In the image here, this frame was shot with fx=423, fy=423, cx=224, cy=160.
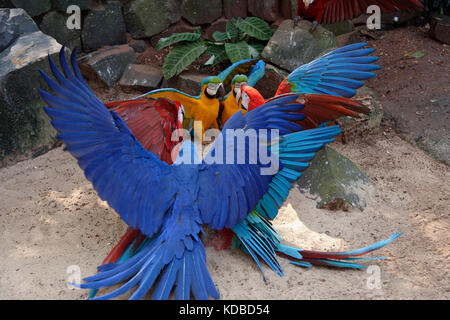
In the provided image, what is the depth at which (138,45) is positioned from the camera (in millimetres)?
4523

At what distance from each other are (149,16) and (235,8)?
3.08ft

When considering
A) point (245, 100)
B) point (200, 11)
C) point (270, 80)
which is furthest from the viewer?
point (200, 11)

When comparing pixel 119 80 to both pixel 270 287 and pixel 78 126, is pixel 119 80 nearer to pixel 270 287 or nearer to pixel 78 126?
pixel 78 126

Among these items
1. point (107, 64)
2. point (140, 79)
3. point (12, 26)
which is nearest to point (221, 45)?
point (140, 79)

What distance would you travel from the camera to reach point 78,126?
181 cm

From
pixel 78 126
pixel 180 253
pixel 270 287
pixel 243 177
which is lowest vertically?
pixel 270 287

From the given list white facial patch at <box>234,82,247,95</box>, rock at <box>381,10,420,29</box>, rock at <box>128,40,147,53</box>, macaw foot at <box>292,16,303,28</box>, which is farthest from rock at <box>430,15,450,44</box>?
rock at <box>128,40,147,53</box>

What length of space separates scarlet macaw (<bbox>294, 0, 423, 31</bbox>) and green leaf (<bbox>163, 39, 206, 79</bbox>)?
0.96 metres

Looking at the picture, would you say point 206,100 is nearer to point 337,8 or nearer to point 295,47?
point 295,47

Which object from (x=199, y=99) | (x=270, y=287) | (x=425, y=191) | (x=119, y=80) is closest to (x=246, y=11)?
(x=119, y=80)

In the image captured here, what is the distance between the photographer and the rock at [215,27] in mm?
4672

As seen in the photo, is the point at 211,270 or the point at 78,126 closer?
the point at 78,126

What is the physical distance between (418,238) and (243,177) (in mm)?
1129

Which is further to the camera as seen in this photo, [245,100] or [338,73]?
[245,100]
